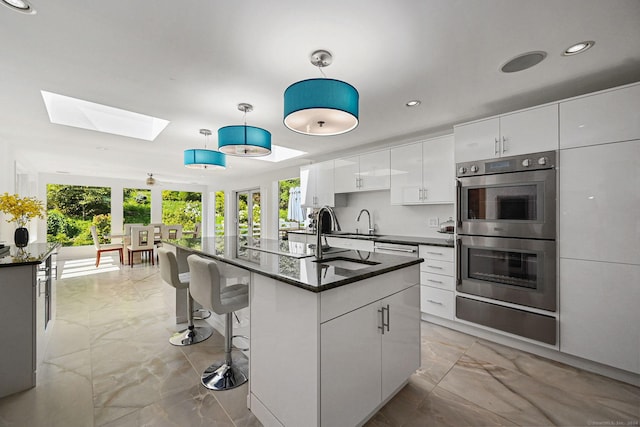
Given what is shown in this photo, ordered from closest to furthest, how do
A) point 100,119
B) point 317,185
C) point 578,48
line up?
1. point 578,48
2. point 100,119
3. point 317,185

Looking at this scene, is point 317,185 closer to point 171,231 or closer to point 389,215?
point 389,215

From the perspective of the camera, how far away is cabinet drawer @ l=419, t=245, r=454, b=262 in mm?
2984

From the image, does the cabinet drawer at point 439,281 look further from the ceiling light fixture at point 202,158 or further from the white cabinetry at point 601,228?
the ceiling light fixture at point 202,158

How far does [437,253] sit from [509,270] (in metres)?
0.70

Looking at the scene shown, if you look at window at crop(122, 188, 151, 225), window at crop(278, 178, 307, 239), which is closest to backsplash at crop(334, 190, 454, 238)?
window at crop(278, 178, 307, 239)

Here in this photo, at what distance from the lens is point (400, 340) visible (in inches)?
70.8

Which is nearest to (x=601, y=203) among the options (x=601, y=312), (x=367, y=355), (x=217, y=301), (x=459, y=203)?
(x=601, y=312)

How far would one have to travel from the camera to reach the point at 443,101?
110 inches

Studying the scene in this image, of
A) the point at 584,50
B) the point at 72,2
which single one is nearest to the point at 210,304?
the point at 72,2

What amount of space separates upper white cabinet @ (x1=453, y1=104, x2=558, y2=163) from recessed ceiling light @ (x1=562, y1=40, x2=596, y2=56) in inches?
19.8

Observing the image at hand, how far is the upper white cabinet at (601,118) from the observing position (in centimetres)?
199

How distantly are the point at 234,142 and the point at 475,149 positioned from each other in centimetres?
241

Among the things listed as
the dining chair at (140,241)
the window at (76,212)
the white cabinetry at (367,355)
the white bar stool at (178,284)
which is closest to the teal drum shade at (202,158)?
the white bar stool at (178,284)

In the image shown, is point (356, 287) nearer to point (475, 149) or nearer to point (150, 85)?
point (475, 149)
